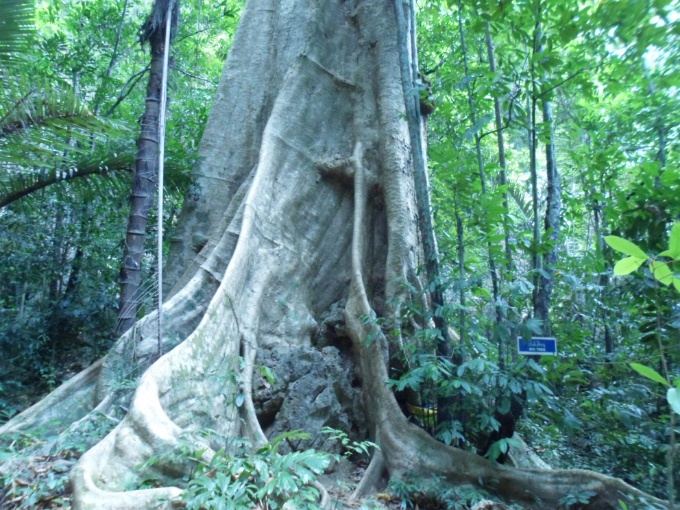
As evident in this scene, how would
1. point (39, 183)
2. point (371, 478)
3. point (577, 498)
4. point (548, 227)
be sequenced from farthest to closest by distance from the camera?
point (548, 227), point (39, 183), point (371, 478), point (577, 498)

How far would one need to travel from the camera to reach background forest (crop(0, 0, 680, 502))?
412 cm

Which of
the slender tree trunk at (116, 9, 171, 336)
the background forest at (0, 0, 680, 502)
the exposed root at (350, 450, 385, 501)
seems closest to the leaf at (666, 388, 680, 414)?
the background forest at (0, 0, 680, 502)

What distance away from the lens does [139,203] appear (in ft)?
17.1

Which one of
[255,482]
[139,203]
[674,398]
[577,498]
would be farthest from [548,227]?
[139,203]

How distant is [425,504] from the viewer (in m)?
4.20

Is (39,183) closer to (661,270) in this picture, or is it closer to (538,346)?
(538,346)

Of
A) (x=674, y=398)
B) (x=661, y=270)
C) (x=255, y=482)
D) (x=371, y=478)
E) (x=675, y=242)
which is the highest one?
(x=675, y=242)

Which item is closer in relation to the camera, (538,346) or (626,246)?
(626,246)

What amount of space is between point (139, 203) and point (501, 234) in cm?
348

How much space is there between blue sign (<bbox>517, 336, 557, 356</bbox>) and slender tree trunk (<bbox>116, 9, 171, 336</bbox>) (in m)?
3.59

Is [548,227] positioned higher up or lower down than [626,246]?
higher up

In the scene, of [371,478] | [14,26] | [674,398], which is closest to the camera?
[674,398]

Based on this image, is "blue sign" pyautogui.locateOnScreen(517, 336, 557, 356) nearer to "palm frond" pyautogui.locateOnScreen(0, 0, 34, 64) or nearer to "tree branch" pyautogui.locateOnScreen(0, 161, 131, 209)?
"tree branch" pyautogui.locateOnScreen(0, 161, 131, 209)

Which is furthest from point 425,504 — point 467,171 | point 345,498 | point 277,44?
point 277,44
